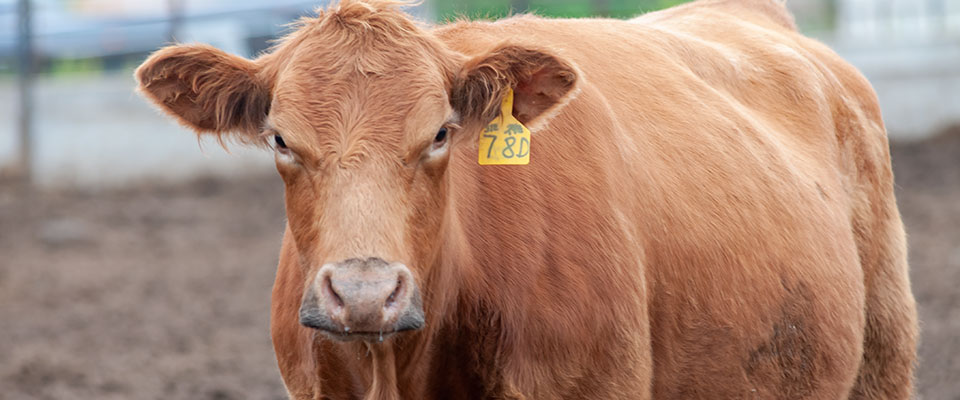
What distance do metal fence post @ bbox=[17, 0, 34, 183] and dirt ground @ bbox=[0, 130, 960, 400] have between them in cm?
42

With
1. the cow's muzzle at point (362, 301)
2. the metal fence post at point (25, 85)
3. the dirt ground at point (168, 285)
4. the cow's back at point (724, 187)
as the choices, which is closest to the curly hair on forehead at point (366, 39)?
the cow's back at point (724, 187)

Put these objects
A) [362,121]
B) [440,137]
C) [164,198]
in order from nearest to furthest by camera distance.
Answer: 1. [362,121]
2. [440,137]
3. [164,198]

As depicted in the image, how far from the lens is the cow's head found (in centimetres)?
291

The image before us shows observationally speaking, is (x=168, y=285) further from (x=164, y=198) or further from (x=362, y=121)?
(x=362, y=121)

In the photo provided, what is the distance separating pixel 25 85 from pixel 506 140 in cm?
1022

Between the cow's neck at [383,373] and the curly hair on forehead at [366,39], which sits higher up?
the curly hair on forehead at [366,39]

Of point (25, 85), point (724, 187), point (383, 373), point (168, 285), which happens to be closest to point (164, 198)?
point (25, 85)

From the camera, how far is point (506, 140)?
11.4 feet

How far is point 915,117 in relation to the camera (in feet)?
45.3

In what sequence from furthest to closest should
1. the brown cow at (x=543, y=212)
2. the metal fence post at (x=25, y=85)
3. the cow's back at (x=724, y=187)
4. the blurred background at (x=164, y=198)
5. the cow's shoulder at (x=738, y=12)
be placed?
1. the metal fence post at (x=25, y=85)
2. the blurred background at (x=164, y=198)
3. the cow's shoulder at (x=738, y=12)
4. the cow's back at (x=724, y=187)
5. the brown cow at (x=543, y=212)

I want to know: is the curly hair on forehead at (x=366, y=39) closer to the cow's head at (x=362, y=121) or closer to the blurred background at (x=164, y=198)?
the cow's head at (x=362, y=121)

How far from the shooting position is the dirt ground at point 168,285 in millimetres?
6719

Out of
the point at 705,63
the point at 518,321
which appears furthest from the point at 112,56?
the point at 518,321

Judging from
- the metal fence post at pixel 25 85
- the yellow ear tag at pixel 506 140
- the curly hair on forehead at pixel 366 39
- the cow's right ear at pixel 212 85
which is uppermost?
the curly hair on forehead at pixel 366 39
